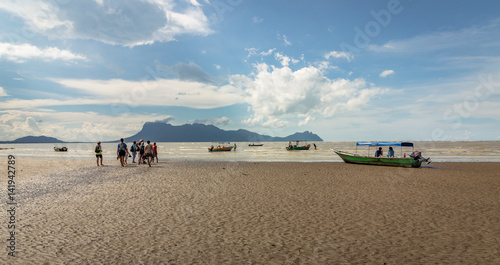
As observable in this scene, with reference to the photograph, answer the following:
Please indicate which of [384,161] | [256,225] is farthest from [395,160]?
[256,225]

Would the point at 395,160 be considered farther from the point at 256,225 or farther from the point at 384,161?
the point at 256,225

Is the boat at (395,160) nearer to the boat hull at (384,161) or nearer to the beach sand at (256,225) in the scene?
the boat hull at (384,161)

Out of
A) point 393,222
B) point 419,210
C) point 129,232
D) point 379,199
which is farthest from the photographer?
point 379,199

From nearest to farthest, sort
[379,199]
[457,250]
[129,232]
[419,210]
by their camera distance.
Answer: [457,250] → [129,232] → [419,210] → [379,199]

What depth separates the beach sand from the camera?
618 cm

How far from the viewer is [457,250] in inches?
257

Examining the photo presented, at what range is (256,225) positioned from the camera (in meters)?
8.36

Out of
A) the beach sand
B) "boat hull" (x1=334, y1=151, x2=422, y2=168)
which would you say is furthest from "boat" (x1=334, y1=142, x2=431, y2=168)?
the beach sand

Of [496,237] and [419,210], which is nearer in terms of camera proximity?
[496,237]

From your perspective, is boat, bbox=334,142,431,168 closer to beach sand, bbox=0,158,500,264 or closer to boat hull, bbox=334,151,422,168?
boat hull, bbox=334,151,422,168

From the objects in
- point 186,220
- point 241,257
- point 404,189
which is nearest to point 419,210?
point 404,189

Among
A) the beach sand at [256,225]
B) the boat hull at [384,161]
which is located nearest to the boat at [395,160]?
the boat hull at [384,161]

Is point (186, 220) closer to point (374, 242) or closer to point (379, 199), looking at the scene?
point (374, 242)

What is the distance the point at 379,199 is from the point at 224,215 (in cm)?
691
